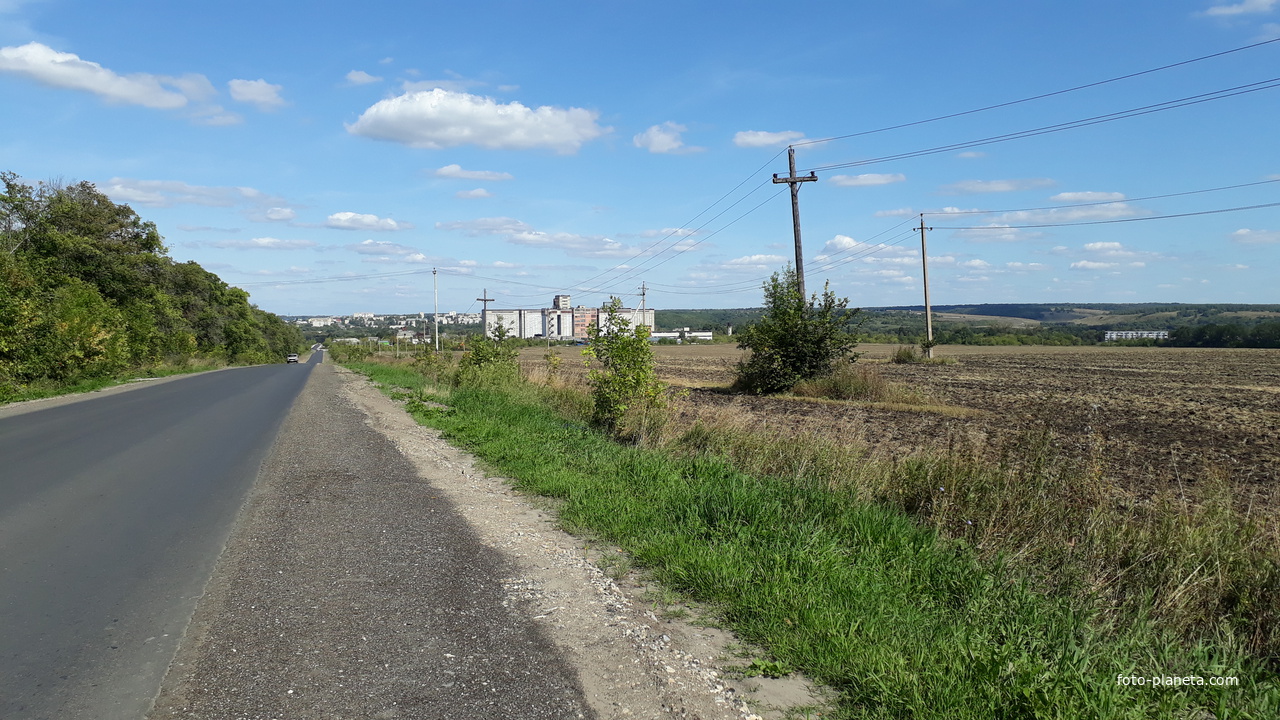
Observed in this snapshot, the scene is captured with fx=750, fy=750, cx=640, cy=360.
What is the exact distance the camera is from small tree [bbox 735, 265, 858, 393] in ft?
88.3

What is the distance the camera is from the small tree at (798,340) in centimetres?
2691

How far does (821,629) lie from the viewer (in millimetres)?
4367

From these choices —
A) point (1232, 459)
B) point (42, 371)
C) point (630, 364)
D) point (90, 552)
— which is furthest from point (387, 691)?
point (42, 371)

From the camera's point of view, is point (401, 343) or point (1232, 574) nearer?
point (1232, 574)

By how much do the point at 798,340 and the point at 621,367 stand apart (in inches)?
584

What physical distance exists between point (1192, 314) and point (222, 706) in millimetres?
211209

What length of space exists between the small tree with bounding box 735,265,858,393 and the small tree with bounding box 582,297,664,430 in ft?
46.4

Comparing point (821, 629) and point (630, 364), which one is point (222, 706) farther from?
point (630, 364)

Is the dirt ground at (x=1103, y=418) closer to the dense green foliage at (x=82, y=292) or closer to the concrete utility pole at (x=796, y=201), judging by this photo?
the concrete utility pole at (x=796, y=201)

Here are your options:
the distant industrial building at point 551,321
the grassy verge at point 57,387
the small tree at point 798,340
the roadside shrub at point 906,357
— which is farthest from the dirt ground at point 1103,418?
the distant industrial building at point 551,321

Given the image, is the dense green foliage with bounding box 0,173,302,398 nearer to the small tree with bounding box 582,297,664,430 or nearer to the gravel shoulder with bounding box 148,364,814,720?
the small tree with bounding box 582,297,664,430

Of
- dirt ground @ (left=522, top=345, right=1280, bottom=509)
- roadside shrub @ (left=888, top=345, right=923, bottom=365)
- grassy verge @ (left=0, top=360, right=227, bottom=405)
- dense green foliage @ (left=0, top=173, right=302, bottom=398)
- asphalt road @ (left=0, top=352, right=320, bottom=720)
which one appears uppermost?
dense green foliage @ (left=0, top=173, right=302, bottom=398)

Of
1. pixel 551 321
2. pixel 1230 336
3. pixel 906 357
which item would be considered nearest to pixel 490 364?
pixel 906 357

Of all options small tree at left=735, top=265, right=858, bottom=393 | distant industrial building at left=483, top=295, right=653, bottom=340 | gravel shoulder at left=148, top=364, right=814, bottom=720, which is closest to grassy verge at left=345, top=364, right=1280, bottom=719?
gravel shoulder at left=148, top=364, right=814, bottom=720
